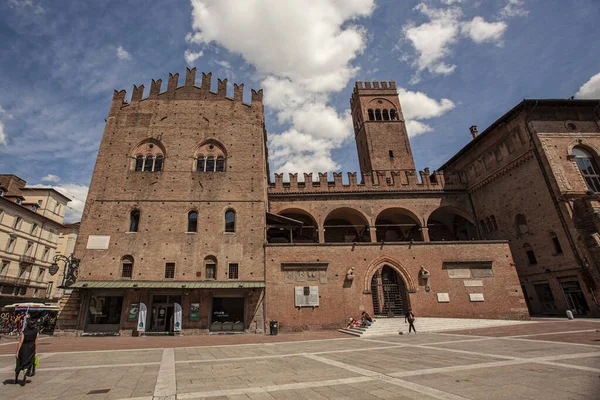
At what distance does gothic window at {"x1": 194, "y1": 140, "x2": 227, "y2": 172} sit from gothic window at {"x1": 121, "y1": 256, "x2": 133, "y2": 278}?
785cm

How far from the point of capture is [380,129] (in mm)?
37312

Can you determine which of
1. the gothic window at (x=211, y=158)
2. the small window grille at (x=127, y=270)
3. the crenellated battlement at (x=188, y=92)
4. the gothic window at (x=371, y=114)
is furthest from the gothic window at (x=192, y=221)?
the gothic window at (x=371, y=114)

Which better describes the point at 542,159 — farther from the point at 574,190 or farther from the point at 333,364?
the point at 333,364

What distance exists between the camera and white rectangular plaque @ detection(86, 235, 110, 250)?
19.3m

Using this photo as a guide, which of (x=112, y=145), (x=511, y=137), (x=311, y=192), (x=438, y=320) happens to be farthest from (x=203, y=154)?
(x=511, y=137)

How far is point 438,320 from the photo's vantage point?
1816 centimetres

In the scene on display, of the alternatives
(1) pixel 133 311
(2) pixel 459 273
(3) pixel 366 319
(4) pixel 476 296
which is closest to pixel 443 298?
(2) pixel 459 273

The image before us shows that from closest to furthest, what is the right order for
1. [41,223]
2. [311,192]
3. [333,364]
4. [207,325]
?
1. [333,364]
2. [207,325]
3. [311,192]
4. [41,223]

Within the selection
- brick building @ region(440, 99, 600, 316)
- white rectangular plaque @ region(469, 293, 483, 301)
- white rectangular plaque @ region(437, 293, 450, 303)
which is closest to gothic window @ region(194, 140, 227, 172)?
white rectangular plaque @ region(437, 293, 450, 303)

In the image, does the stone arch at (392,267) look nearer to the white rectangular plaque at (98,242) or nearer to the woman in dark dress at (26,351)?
the woman in dark dress at (26,351)

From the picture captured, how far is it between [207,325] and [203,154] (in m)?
12.6

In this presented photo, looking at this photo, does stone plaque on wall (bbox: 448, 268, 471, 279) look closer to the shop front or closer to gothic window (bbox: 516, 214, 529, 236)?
gothic window (bbox: 516, 214, 529, 236)

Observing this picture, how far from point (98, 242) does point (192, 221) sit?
6.14m

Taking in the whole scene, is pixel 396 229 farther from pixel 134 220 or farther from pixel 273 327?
pixel 134 220
